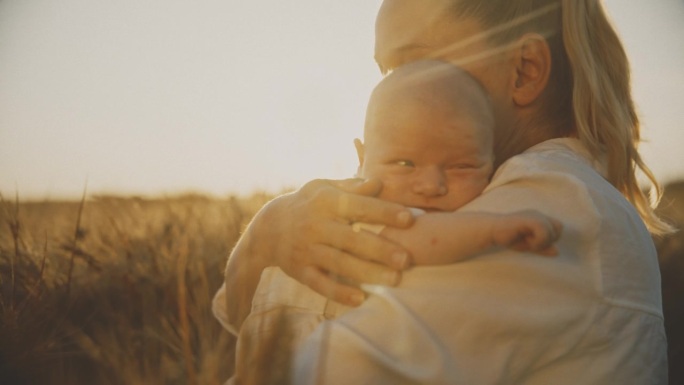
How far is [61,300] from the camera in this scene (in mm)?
2537

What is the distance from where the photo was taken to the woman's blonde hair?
214 centimetres

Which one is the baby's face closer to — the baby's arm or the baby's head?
the baby's head

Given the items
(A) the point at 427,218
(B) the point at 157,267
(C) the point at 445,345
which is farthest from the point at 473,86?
(B) the point at 157,267

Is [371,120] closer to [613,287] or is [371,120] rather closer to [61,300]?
[613,287]

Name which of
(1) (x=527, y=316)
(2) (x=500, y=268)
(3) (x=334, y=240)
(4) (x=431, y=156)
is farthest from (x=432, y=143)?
(1) (x=527, y=316)

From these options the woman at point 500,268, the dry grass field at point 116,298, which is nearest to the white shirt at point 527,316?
the woman at point 500,268

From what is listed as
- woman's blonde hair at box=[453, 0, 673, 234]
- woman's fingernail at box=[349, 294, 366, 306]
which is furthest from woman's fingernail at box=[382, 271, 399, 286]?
woman's blonde hair at box=[453, 0, 673, 234]

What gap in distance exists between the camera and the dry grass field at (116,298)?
201 cm

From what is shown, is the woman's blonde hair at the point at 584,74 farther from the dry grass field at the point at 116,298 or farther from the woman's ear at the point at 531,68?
the dry grass field at the point at 116,298

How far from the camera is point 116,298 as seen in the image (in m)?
3.04

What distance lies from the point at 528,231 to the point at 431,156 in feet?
1.90

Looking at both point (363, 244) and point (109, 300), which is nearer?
point (363, 244)

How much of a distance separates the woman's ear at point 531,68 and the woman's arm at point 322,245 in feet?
2.58

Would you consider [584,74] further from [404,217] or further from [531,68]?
[404,217]
